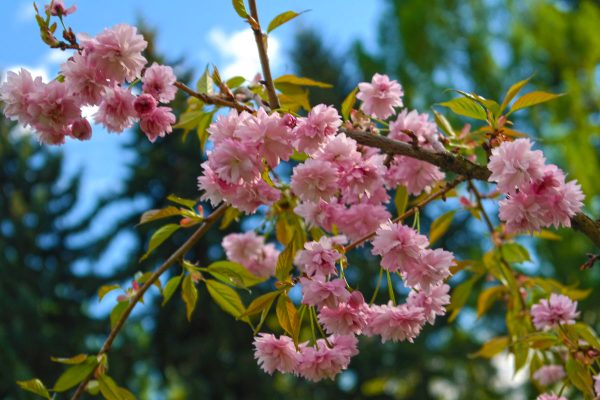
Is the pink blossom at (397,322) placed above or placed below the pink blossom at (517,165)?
below

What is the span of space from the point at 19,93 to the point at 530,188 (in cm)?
68

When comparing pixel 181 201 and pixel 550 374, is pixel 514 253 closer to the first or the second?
pixel 550 374

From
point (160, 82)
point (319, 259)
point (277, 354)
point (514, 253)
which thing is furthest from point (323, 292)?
point (514, 253)

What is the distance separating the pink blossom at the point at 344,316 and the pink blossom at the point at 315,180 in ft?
0.48

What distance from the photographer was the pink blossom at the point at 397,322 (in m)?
0.95

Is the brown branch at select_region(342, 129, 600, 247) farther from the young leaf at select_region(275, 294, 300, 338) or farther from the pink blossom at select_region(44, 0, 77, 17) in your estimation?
the pink blossom at select_region(44, 0, 77, 17)

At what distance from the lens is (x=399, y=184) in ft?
3.67

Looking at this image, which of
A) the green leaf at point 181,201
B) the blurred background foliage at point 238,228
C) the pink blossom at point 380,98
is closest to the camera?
the green leaf at point 181,201

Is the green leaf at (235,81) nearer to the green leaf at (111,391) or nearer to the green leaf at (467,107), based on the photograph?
the green leaf at (467,107)

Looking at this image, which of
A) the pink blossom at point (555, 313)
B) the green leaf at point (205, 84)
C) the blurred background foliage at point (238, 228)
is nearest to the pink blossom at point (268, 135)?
the green leaf at point (205, 84)

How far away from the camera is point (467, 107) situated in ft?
3.11

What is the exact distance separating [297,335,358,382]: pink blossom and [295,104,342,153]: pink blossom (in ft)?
0.95

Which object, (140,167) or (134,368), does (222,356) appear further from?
(140,167)

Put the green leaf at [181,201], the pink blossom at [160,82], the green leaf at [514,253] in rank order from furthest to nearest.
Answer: the green leaf at [514,253], the green leaf at [181,201], the pink blossom at [160,82]
